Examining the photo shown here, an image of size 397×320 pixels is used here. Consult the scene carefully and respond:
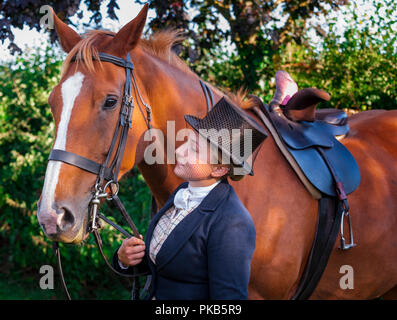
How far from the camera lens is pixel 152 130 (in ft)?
7.36

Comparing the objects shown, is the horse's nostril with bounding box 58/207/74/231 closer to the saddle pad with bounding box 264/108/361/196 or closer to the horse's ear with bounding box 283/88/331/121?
the saddle pad with bounding box 264/108/361/196

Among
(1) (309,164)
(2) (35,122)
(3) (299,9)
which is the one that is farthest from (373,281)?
(2) (35,122)

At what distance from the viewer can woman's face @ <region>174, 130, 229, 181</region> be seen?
1.60m

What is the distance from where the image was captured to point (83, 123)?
1.93 m

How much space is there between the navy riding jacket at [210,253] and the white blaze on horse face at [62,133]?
0.57 meters

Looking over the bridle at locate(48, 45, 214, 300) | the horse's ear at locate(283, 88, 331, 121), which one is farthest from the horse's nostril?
the horse's ear at locate(283, 88, 331, 121)

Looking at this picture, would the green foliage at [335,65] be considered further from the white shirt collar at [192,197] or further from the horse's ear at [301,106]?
the white shirt collar at [192,197]

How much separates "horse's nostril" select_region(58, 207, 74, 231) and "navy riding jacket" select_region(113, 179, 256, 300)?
462 millimetres

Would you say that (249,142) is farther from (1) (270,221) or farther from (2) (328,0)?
(2) (328,0)

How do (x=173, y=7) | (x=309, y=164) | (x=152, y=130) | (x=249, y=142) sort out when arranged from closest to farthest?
(x=249, y=142) → (x=152, y=130) → (x=309, y=164) → (x=173, y=7)

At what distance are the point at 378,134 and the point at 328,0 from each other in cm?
300

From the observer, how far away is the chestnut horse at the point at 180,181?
6.22ft

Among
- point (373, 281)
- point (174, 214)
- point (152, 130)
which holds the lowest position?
point (373, 281)

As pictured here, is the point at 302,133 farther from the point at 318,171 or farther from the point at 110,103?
the point at 110,103
